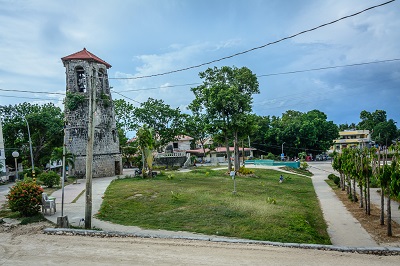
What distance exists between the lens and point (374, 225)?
13688mm

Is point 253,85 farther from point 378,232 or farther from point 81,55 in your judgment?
point 378,232

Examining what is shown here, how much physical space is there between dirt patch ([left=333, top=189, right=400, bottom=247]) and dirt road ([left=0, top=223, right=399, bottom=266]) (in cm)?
Answer: 340

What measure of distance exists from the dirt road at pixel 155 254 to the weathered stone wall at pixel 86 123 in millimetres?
22623

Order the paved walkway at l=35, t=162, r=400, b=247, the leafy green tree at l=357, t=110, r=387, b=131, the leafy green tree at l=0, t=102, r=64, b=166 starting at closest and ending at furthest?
the paved walkway at l=35, t=162, r=400, b=247 → the leafy green tree at l=0, t=102, r=64, b=166 → the leafy green tree at l=357, t=110, r=387, b=131

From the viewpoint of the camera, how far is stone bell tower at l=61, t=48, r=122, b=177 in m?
31.3

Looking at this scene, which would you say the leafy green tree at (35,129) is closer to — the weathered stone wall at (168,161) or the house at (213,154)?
the weathered stone wall at (168,161)

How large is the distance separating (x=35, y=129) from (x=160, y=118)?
A: 18211mm

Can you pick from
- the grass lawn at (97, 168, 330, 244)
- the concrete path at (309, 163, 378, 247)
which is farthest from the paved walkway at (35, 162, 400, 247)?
the grass lawn at (97, 168, 330, 244)

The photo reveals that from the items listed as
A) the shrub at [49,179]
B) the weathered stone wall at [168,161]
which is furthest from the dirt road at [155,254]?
the weathered stone wall at [168,161]

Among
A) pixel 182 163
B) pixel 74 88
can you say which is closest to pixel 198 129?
pixel 182 163

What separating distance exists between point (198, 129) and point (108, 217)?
140 ft

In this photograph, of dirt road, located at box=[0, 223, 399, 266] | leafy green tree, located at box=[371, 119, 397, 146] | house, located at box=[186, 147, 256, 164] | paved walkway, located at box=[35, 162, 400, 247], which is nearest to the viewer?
dirt road, located at box=[0, 223, 399, 266]

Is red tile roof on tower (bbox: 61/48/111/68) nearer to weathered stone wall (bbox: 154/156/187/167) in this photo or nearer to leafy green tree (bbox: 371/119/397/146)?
weathered stone wall (bbox: 154/156/187/167)

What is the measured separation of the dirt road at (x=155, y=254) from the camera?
7.90m
